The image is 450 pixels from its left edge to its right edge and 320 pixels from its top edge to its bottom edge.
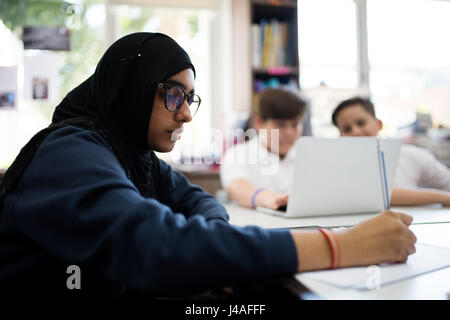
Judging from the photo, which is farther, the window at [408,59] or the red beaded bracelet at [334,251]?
the window at [408,59]

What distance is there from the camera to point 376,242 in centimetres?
56

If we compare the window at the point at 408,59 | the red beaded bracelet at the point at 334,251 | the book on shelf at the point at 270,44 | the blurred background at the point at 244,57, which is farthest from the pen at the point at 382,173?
the window at the point at 408,59

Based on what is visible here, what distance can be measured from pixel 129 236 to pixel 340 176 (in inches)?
27.8

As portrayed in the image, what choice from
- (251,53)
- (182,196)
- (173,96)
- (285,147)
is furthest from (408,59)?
(173,96)

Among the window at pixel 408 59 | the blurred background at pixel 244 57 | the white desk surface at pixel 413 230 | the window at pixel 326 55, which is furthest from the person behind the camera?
the window at pixel 408 59

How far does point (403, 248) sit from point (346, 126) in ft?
4.06

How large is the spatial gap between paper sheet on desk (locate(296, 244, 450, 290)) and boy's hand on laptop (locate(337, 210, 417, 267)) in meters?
0.01

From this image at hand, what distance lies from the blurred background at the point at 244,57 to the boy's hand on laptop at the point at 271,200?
91cm

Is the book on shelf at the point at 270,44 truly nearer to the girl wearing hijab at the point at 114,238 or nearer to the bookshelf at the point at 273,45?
the bookshelf at the point at 273,45

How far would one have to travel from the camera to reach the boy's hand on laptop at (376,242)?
548 millimetres

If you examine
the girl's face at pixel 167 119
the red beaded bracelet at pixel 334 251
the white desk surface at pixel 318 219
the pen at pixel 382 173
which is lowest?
the white desk surface at pixel 318 219

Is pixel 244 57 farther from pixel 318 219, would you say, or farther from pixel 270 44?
pixel 318 219

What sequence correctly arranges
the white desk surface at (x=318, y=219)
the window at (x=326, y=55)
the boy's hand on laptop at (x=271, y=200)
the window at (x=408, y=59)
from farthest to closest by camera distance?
the window at (x=408, y=59)
the window at (x=326, y=55)
the boy's hand on laptop at (x=271, y=200)
the white desk surface at (x=318, y=219)

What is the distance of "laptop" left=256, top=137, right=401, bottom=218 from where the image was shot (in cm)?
97
